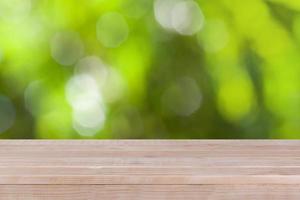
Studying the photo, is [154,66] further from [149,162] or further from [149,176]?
[149,176]

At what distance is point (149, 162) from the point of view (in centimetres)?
100

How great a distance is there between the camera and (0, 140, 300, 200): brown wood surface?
88 cm

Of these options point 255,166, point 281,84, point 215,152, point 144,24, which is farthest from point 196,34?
point 255,166

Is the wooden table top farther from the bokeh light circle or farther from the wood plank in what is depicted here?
the bokeh light circle

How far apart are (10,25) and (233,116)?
1.85 ft

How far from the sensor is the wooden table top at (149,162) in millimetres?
885

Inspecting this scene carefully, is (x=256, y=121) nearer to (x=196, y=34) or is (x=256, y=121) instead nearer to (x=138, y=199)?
(x=196, y=34)

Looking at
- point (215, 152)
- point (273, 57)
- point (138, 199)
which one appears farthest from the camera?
point (273, 57)

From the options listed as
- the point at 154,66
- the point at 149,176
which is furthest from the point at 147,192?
the point at 154,66

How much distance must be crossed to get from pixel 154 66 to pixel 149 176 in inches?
22.5

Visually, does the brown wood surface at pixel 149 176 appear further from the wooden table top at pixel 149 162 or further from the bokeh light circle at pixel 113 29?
the bokeh light circle at pixel 113 29

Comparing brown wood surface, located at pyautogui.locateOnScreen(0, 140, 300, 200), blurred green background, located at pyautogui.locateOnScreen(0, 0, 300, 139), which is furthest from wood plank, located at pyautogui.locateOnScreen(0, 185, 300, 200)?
blurred green background, located at pyautogui.locateOnScreen(0, 0, 300, 139)

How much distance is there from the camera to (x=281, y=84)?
142cm

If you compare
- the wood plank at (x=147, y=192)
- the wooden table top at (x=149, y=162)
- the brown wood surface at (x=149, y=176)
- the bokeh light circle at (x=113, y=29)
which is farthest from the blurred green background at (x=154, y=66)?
the wood plank at (x=147, y=192)
